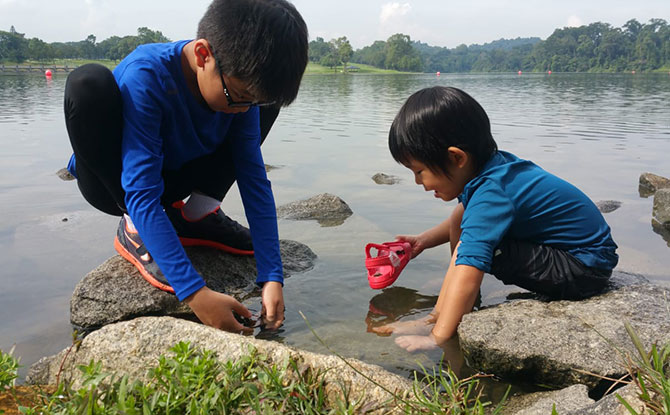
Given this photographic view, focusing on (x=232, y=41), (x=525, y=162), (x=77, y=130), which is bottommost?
(x=525, y=162)

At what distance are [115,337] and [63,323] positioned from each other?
106 cm

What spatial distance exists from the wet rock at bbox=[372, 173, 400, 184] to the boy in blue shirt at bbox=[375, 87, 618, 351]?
11.6 ft

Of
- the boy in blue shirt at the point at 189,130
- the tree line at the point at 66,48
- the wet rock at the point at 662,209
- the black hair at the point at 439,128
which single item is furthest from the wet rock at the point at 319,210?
the tree line at the point at 66,48

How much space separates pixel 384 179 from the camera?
20.9 ft

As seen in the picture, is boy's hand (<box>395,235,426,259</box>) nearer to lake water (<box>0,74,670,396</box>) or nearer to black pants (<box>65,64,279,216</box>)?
lake water (<box>0,74,670,396</box>)

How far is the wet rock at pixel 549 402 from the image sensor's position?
69.8 inches

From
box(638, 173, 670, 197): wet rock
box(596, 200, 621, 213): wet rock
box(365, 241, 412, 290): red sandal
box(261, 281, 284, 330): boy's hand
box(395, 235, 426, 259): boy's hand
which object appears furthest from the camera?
box(638, 173, 670, 197): wet rock

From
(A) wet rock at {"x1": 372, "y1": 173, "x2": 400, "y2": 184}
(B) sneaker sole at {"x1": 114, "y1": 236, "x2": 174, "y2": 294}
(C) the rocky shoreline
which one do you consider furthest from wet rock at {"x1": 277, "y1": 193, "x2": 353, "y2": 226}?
(B) sneaker sole at {"x1": 114, "y1": 236, "x2": 174, "y2": 294}

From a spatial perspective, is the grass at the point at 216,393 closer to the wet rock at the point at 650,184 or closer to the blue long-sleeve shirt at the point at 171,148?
the blue long-sleeve shirt at the point at 171,148

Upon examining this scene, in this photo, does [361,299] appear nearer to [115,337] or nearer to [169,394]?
[115,337]

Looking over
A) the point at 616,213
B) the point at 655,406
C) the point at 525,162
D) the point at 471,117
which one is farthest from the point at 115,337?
the point at 616,213

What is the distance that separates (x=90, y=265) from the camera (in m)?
3.58

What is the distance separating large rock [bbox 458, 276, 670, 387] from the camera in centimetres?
214

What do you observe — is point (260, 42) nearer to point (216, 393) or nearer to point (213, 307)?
point (213, 307)
